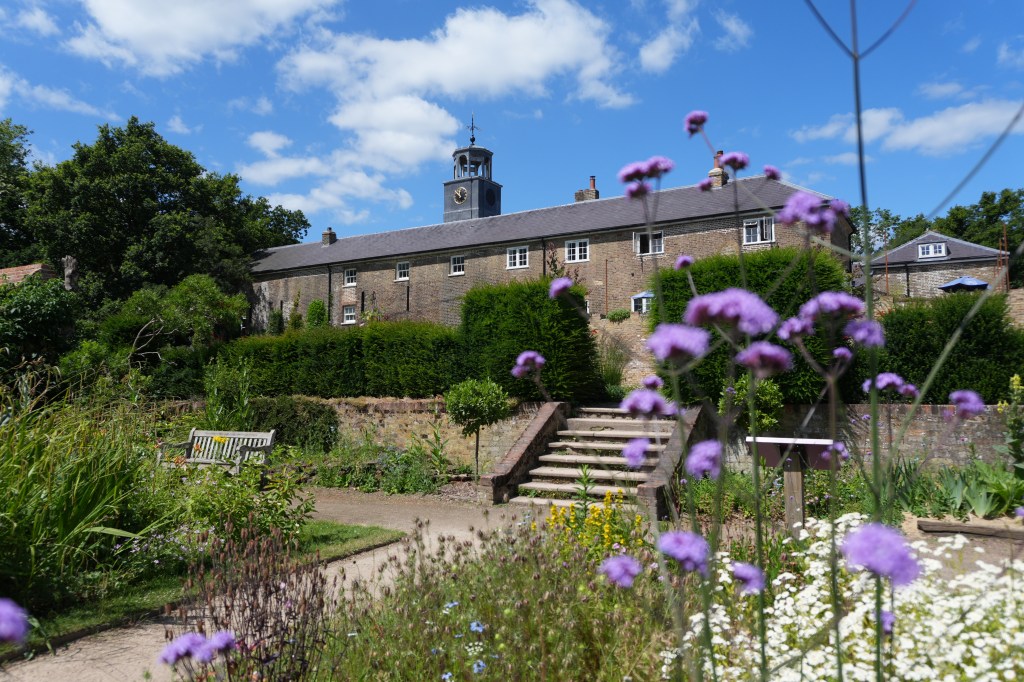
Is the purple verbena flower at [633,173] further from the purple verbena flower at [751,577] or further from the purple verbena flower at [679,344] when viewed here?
the purple verbena flower at [751,577]

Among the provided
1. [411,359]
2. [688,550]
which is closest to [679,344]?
[688,550]

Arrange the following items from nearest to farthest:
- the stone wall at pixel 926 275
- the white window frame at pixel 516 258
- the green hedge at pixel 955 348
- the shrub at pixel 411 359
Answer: the green hedge at pixel 955 348
the shrub at pixel 411 359
the white window frame at pixel 516 258
the stone wall at pixel 926 275

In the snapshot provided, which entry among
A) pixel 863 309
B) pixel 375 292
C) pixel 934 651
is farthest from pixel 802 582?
pixel 375 292

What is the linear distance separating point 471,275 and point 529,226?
350 centimetres

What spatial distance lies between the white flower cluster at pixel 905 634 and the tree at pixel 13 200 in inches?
1467

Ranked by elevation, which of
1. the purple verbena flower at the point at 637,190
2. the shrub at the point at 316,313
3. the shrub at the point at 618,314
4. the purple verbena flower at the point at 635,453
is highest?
the shrub at the point at 316,313

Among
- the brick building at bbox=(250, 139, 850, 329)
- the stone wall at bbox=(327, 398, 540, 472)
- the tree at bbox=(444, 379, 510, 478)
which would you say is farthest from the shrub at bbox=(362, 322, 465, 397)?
the brick building at bbox=(250, 139, 850, 329)

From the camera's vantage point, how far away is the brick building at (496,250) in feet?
82.8

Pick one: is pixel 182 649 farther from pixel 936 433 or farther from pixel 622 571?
pixel 936 433

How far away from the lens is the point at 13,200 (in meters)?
32.5

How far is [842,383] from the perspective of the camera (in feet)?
34.3

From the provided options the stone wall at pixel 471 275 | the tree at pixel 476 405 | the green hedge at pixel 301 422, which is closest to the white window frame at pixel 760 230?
the stone wall at pixel 471 275

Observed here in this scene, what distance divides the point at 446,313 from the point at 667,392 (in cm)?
2080

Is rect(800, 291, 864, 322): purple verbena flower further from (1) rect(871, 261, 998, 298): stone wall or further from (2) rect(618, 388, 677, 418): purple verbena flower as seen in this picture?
(1) rect(871, 261, 998, 298): stone wall
